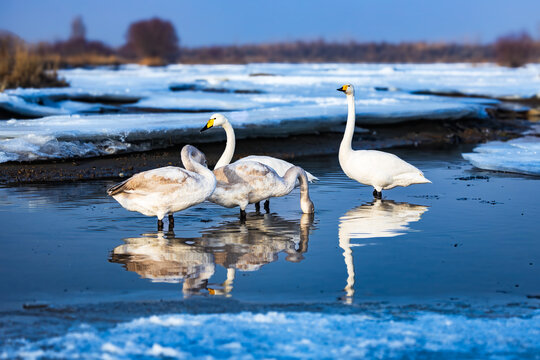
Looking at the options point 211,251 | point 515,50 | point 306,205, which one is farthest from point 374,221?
point 515,50

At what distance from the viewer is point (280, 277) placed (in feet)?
18.5

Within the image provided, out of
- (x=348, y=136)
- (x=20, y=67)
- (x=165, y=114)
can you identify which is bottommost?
(x=348, y=136)

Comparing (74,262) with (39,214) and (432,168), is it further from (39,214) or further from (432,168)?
(432,168)

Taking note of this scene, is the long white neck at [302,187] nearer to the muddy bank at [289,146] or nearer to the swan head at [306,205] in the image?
the swan head at [306,205]

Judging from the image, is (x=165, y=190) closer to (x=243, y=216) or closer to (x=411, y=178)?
(x=243, y=216)

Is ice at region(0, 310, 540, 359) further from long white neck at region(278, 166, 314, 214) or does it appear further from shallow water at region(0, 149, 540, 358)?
long white neck at region(278, 166, 314, 214)

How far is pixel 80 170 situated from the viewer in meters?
11.2

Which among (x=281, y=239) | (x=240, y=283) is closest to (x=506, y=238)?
(x=281, y=239)

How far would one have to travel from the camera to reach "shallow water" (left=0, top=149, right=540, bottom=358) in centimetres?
416

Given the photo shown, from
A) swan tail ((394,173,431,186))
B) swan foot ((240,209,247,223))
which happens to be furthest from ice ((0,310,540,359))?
swan tail ((394,173,431,186))

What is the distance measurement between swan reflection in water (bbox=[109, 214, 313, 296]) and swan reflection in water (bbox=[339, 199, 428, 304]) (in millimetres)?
386

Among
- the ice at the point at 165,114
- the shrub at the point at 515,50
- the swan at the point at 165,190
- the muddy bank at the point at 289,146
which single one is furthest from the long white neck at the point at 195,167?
the shrub at the point at 515,50

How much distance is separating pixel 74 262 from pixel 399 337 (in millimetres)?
3040

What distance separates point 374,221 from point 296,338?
12.8 feet
